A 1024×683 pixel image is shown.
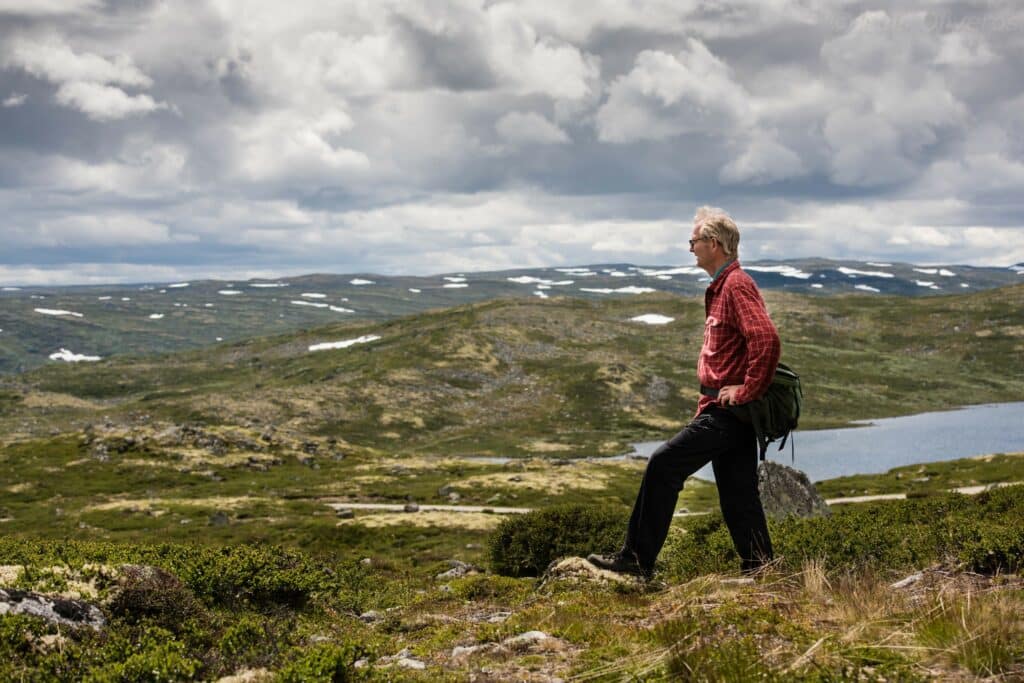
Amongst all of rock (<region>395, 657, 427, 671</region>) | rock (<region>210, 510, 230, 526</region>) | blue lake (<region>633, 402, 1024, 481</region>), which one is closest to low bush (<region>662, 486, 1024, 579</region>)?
rock (<region>395, 657, 427, 671</region>)

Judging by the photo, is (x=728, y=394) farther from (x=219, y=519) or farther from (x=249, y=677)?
(x=219, y=519)

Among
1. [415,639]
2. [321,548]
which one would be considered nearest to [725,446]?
[415,639]

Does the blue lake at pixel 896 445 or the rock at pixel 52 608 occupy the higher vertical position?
the rock at pixel 52 608

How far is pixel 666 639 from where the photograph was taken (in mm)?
6625

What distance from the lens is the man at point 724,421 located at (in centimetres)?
926

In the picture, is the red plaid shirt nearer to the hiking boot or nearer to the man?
the man

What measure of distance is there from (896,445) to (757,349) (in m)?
175

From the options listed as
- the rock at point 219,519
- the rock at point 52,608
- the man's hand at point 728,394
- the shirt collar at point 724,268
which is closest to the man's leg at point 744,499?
the man's hand at point 728,394

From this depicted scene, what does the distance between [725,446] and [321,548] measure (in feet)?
195

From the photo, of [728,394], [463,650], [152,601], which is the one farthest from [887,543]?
[152,601]

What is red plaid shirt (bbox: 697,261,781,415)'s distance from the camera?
8992mm

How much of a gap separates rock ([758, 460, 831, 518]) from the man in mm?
24471

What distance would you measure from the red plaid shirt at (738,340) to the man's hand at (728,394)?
62mm

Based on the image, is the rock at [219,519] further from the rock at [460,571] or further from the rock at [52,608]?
the rock at [52,608]
